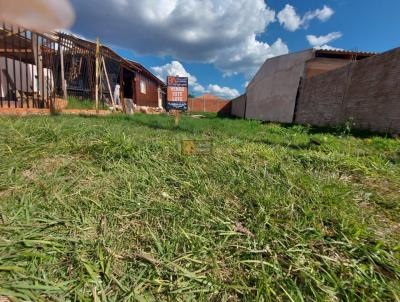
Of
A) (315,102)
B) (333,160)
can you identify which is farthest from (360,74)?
(333,160)

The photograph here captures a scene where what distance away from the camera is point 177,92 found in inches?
237

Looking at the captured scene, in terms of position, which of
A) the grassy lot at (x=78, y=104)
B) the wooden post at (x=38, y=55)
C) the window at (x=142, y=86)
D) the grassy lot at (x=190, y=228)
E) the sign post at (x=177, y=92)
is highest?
the window at (x=142, y=86)

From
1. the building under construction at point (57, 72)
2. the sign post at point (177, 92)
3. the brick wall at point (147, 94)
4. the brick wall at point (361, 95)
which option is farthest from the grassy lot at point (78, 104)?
the brick wall at point (361, 95)

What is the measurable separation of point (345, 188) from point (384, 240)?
626 millimetres

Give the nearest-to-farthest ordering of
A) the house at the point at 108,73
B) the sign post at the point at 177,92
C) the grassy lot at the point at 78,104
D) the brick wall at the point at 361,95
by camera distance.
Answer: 1. the brick wall at the point at 361,95
2. the sign post at the point at 177,92
3. the grassy lot at the point at 78,104
4. the house at the point at 108,73

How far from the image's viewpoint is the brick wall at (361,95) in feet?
18.0

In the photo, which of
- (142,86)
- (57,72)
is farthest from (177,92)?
(142,86)

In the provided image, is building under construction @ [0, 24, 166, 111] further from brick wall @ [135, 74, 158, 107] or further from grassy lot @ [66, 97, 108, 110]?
grassy lot @ [66, 97, 108, 110]

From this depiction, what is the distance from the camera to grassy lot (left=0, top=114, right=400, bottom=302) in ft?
3.64

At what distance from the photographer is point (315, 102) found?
906 centimetres

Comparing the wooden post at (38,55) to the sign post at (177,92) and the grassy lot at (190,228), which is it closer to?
the sign post at (177,92)

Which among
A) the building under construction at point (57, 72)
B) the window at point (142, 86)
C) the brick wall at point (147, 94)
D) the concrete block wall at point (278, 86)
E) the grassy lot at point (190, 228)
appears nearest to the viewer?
the grassy lot at point (190, 228)

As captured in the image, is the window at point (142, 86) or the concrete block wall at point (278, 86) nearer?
the concrete block wall at point (278, 86)

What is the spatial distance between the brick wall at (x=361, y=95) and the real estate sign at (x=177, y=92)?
17.8 feet
